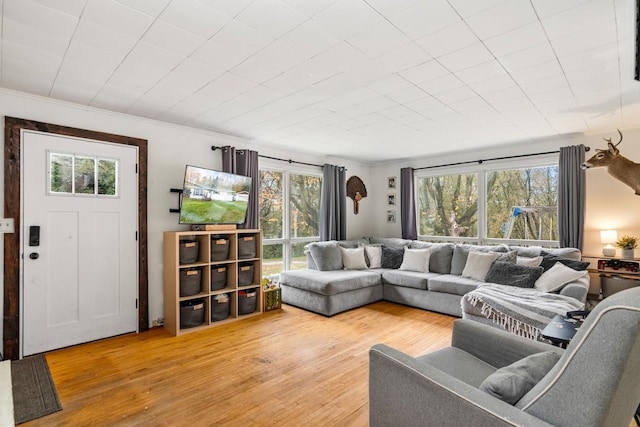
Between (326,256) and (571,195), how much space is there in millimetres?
3413

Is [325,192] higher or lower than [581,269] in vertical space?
higher

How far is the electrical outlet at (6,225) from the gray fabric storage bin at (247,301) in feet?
7.69

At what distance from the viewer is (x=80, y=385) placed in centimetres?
250

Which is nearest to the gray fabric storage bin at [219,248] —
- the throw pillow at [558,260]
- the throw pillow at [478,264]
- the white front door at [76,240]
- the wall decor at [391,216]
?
the white front door at [76,240]

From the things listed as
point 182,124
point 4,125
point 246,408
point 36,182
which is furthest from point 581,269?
point 4,125

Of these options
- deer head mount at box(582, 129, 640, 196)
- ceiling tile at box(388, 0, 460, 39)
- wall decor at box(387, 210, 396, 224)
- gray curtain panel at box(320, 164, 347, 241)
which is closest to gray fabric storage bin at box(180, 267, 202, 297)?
gray curtain panel at box(320, 164, 347, 241)

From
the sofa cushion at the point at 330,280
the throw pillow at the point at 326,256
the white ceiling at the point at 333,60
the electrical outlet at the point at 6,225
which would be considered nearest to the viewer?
the white ceiling at the point at 333,60

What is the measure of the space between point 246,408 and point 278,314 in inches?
84.4

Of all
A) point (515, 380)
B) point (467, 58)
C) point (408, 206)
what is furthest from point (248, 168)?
point (515, 380)

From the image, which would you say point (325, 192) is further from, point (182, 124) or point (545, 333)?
point (545, 333)

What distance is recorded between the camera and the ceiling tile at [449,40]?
1981mm

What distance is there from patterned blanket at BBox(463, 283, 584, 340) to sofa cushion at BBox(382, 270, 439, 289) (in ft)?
2.85

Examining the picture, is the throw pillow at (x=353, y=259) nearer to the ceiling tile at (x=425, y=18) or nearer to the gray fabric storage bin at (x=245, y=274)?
the gray fabric storage bin at (x=245, y=274)

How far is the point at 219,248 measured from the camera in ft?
13.3
